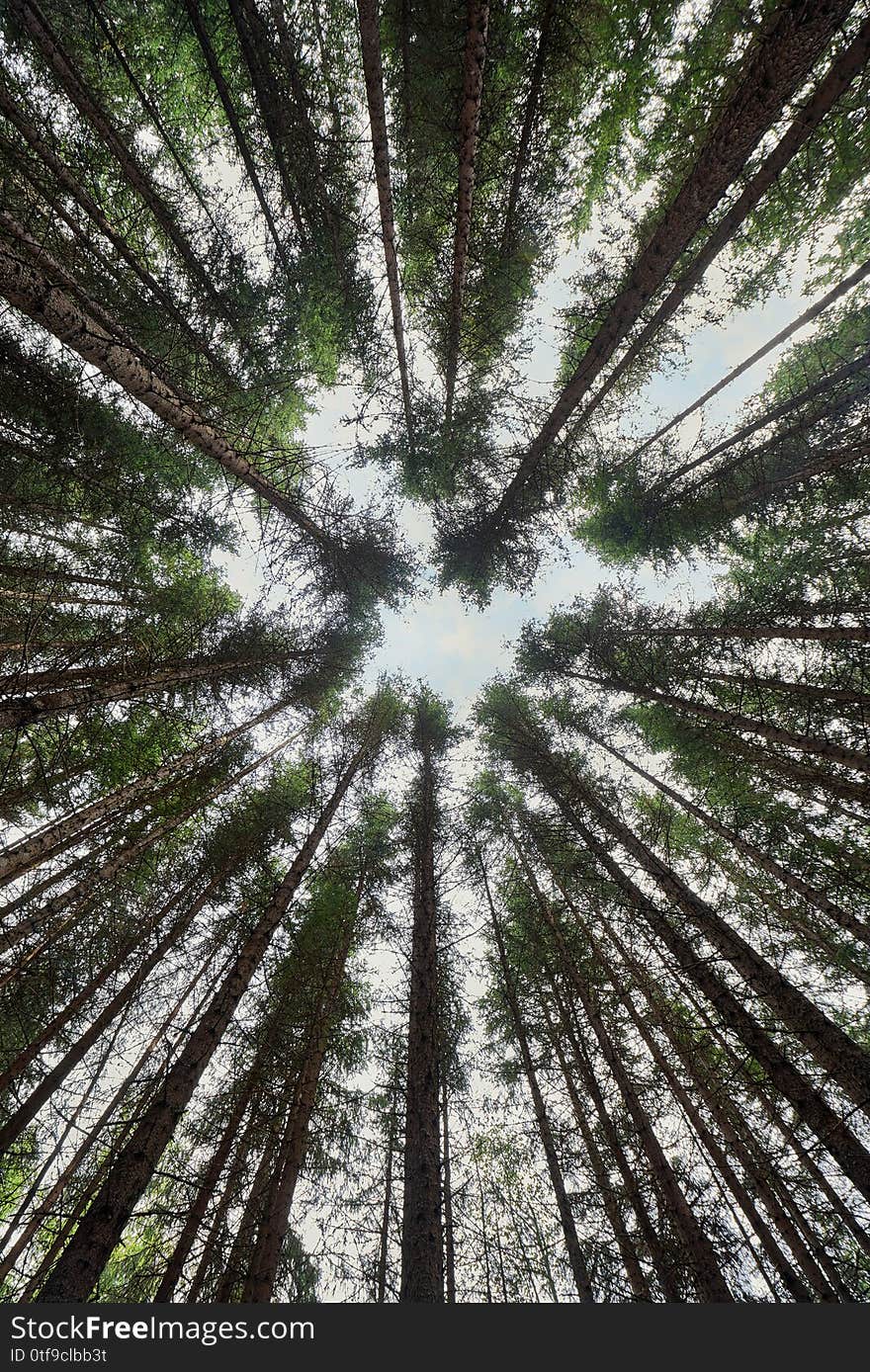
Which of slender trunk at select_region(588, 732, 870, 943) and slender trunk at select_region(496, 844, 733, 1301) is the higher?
slender trunk at select_region(588, 732, 870, 943)

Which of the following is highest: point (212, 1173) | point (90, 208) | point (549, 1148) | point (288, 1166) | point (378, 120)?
point (90, 208)

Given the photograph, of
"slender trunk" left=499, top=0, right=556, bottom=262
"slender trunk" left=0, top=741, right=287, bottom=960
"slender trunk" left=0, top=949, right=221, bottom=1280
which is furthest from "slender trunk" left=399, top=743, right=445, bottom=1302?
"slender trunk" left=499, top=0, right=556, bottom=262

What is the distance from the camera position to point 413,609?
10812 millimetres

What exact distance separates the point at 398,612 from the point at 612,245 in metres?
7.67

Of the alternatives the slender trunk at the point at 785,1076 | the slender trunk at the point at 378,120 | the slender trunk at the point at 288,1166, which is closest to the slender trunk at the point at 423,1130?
the slender trunk at the point at 288,1166

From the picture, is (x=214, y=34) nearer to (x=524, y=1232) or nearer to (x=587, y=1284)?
(x=587, y=1284)

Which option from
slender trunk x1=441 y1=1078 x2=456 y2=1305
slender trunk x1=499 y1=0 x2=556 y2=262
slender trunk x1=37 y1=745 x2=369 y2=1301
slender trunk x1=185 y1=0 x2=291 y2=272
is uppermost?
slender trunk x1=185 y1=0 x2=291 y2=272

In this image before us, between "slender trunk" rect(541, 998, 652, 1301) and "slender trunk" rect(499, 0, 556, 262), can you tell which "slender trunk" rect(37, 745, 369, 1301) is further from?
"slender trunk" rect(499, 0, 556, 262)

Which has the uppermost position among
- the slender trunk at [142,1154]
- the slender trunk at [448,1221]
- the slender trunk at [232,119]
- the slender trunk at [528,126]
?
the slender trunk at [232,119]

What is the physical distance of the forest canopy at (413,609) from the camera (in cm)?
495

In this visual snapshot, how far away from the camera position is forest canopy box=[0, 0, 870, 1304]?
4953 mm

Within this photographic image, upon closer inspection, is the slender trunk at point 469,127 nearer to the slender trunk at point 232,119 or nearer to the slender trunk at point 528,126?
the slender trunk at point 528,126

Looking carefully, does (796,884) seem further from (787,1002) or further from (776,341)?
(776,341)

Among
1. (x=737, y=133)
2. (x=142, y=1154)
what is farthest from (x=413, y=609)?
(x=142, y=1154)
